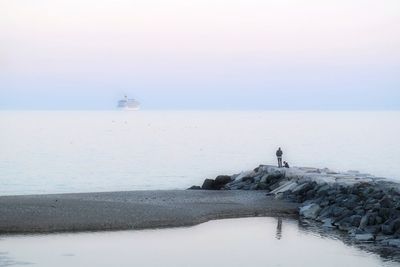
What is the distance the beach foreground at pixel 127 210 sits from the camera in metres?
27.3

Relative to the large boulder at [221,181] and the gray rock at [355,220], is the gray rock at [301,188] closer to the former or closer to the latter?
the gray rock at [355,220]

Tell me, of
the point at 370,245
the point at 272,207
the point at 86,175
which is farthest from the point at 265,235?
the point at 86,175

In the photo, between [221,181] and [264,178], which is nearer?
[264,178]

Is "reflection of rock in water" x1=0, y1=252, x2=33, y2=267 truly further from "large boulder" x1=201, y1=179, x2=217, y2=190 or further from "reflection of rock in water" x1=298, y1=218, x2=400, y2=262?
"large boulder" x1=201, y1=179, x2=217, y2=190

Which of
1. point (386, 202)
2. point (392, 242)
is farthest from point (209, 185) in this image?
point (392, 242)

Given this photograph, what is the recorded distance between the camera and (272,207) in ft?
108

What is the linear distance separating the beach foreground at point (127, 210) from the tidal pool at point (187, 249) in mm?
1022

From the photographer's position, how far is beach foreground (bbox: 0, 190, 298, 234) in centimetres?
2728

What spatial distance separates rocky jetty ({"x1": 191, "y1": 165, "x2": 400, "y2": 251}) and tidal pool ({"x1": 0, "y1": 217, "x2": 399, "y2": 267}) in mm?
1597

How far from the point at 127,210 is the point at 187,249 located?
6.47 meters

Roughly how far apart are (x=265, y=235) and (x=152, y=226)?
4.22m

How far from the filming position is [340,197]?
31422mm

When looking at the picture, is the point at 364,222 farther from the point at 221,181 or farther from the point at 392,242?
the point at 221,181

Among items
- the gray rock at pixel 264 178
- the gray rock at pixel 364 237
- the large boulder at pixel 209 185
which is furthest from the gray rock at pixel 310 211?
the large boulder at pixel 209 185
